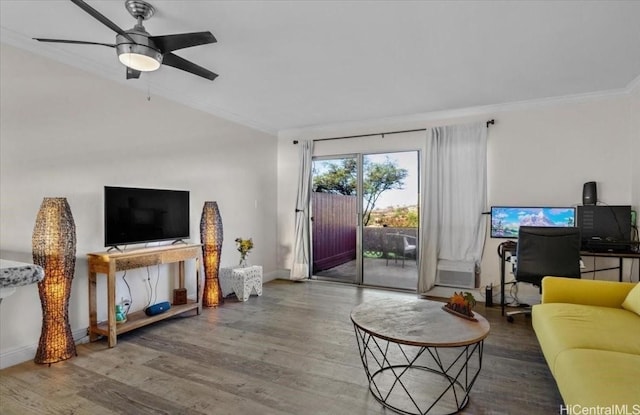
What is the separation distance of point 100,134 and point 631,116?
18.4ft

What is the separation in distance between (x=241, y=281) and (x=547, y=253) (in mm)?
3491

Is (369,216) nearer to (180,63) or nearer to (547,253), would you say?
(547,253)

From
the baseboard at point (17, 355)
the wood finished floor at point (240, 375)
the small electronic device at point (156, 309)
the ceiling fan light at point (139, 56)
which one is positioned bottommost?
the wood finished floor at point (240, 375)

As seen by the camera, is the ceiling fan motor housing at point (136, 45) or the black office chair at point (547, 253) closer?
the ceiling fan motor housing at point (136, 45)

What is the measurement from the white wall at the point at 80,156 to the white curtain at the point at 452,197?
2.91m

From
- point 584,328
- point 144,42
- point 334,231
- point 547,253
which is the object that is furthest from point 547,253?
point 144,42

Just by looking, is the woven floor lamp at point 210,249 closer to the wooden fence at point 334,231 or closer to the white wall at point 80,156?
the white wall at point 80,156

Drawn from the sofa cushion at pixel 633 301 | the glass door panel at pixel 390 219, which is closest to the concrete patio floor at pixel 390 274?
the glass door panel at pixel 390 219

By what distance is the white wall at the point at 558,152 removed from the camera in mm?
3797

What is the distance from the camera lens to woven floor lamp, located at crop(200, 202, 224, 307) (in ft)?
13.6

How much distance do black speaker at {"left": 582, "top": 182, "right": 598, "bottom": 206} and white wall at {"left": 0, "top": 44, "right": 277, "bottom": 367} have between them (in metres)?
4.47

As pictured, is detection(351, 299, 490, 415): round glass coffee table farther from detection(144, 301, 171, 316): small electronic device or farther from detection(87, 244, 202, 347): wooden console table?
detection(144, 301, 171, 316): small electronic device

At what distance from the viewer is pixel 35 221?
9.02 ft

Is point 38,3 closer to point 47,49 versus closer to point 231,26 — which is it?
point 47,49
